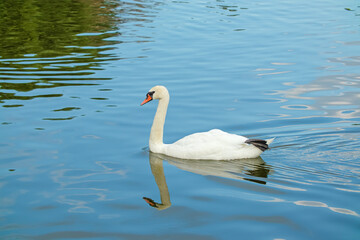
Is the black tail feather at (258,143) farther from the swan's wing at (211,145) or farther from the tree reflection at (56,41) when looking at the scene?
the tree reflection at (56,41)

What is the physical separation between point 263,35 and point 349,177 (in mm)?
12800

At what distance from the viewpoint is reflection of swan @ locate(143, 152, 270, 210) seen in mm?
9859

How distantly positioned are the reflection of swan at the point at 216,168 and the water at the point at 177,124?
4 centimetres

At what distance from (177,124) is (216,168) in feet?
8.42

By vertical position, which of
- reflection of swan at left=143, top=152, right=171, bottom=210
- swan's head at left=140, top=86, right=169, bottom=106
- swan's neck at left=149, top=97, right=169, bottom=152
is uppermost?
swan's head at left=140, top=86, right=169, bottom=106

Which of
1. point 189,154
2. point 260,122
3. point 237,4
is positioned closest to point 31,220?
point 189,154

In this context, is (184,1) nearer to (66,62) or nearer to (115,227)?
(66,62)

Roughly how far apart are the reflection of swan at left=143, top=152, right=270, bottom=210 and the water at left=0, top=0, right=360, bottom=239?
0.12 ft

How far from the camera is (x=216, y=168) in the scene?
1030 cm


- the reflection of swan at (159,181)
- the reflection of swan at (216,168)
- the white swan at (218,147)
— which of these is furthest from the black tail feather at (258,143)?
the reflection of swan at (159,181)

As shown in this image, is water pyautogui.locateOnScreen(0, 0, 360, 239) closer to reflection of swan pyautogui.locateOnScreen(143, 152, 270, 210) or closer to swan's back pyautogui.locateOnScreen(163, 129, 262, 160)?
reflection of swan pyautogui.locateOnScreen(143, 152, 270, 210)

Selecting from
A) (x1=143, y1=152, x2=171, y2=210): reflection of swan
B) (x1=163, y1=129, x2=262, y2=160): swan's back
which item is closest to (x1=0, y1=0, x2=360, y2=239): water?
(x1=143, y1=152, x2=171, y2=210): reflection of swan

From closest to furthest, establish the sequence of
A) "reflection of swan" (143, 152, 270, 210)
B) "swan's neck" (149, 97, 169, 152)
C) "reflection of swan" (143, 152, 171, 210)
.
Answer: "reflection of swan" (143, 152, 171, 210) < "reflection of swan" (143, 152, 270, 210) < "swan's neck" (149, 97, 169, 152)

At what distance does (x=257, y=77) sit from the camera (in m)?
16.4
